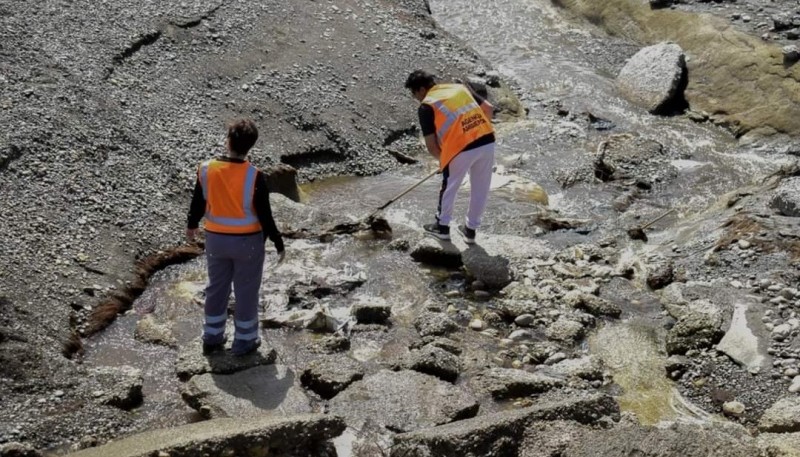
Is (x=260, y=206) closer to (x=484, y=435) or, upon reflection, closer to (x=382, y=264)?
(x=484, y=435)

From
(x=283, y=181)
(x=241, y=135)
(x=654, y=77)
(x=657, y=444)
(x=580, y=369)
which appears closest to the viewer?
(x=657, y=444)

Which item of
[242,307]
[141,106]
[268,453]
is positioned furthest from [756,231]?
[141,106]

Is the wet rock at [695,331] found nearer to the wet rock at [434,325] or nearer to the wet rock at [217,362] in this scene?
the wet rock at [434,325]

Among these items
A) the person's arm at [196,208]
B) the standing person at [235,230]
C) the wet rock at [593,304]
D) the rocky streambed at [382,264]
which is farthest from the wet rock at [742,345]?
the person's arm at [196,208]

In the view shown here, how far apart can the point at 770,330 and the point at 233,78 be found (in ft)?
24.8

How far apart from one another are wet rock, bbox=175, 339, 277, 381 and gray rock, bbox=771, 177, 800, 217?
18.1 ft

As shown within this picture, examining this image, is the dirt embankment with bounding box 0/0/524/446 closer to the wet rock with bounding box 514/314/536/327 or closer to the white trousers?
the white trousers

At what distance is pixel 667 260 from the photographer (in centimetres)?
896

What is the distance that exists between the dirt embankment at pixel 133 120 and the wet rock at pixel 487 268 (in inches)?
110

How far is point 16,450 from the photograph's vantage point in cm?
527

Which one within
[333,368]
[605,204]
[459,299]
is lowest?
[605,204]

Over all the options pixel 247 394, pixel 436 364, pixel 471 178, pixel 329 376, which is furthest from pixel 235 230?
pixel 471 178

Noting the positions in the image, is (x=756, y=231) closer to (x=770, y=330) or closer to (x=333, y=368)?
(x=770, y=330)

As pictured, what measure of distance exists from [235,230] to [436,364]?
173 centimetres
